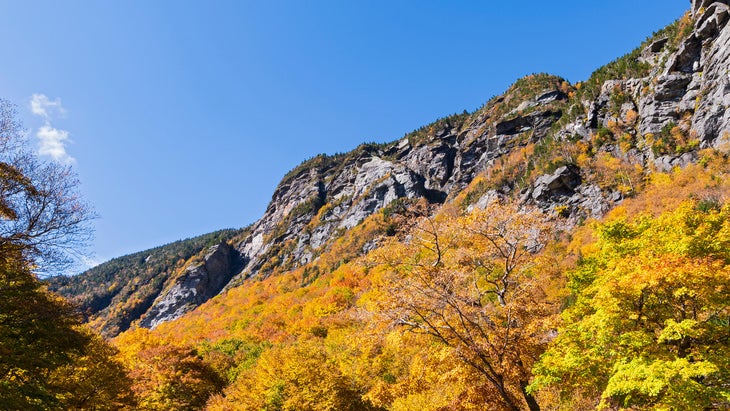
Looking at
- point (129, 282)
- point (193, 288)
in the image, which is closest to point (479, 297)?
point (193, 288)

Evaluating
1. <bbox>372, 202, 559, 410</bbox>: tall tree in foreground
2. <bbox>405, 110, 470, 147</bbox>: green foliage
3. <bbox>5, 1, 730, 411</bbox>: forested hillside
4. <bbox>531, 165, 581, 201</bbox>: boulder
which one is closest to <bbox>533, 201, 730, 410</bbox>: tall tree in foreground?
Answer: <bbox>5, 1, 730, 411</bbox>: forested hillside

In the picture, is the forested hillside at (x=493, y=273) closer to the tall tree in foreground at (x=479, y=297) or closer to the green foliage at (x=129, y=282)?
the tall tree in foreground at (x=479, y=297)

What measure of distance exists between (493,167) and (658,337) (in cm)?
11587

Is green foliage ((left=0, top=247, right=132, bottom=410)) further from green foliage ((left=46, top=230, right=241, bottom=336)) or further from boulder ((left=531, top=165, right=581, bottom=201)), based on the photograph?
green foliage ((left=46, top=230, right=241, bottom=336))

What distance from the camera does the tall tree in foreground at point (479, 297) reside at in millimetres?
12008

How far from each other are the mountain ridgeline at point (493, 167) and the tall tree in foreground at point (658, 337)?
4.68 m

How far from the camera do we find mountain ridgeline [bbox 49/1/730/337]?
215 feet

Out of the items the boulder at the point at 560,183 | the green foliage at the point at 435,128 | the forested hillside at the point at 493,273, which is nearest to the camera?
the forested hillside at the point at 493,273

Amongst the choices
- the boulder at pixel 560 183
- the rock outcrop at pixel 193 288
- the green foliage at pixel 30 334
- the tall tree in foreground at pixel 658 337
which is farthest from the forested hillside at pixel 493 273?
the green foliage at pixel 30 334

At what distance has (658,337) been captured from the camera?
11.6 metres

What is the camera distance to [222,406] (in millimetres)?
23219

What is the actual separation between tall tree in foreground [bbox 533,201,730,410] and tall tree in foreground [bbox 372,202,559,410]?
41.8 inches

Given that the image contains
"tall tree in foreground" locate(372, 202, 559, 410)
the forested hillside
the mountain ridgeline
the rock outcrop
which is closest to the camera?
the forested hillside

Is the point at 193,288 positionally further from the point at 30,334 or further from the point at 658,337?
the point at 658,337
